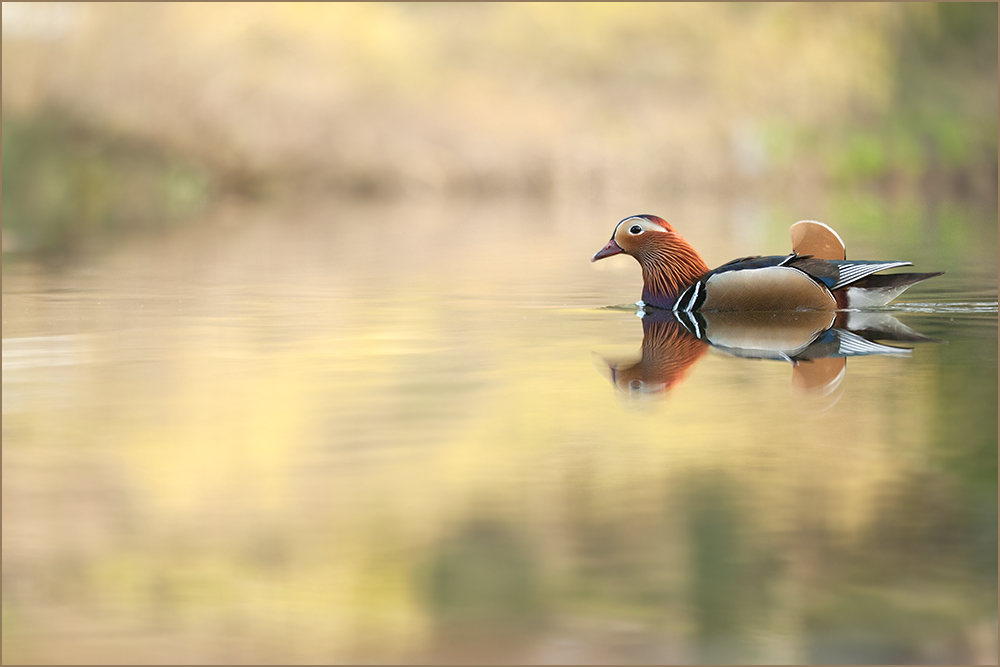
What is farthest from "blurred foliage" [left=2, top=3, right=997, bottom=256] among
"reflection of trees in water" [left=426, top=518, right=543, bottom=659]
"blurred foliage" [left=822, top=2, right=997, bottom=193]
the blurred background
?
"reflection of trees in water" [left=426, top=518, right=543, bottom=659]

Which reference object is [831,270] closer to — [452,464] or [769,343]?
[769,343]

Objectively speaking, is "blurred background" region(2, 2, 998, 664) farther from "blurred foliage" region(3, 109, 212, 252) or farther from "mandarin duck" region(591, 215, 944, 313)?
"blurred foliage" region(3, 109, 212, 252)

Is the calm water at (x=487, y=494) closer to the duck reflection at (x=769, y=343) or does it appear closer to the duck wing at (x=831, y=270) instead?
the duck reflection at (x=769, y=343)

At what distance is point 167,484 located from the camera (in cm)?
346

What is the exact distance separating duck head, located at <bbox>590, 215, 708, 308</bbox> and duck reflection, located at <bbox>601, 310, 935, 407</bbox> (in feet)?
0.42

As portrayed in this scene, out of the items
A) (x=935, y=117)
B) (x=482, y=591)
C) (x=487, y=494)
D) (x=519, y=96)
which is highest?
(x=519, y=96)

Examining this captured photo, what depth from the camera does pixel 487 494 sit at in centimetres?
332

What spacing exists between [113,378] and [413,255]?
22.3 feet

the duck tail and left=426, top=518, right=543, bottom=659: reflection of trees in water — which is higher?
the duck tail

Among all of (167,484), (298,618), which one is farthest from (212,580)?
(167,484)

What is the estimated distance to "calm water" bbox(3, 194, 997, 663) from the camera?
2.51 m

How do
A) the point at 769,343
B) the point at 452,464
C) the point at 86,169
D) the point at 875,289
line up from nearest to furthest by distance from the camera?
the point at 452,464
the point at 769,343
the point at 875,289
the point at 86,169

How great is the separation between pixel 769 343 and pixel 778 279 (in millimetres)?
1055

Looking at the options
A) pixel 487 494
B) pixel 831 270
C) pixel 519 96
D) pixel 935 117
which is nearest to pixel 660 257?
pixel 831 270
